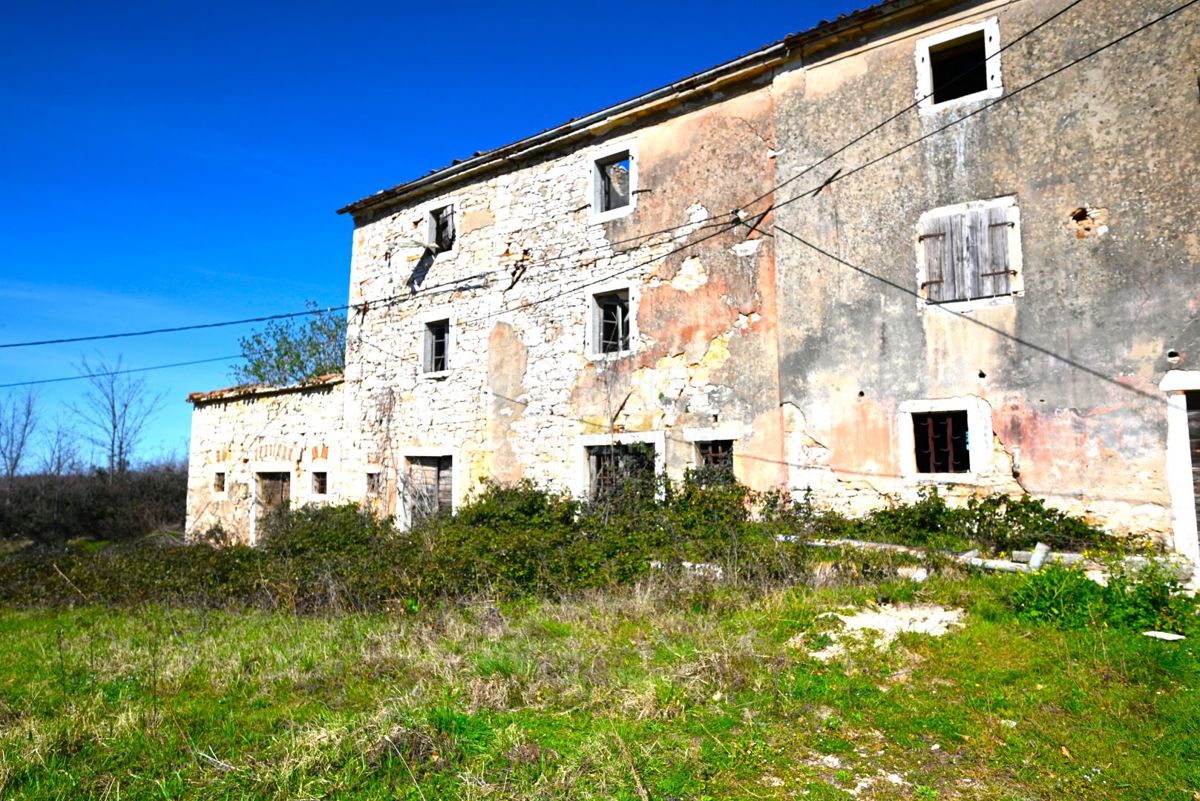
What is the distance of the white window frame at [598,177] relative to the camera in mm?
12352

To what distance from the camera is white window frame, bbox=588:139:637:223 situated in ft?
40.5

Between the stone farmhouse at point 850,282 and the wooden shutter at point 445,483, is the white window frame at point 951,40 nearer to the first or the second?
the stone farmhouse at point 850,282

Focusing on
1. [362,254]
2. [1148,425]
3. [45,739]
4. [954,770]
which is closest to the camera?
[954,770]

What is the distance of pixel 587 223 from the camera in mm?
12789

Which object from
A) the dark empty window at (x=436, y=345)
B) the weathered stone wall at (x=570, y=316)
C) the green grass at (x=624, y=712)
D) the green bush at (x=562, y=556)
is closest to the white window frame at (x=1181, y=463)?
the green bush at (x=562, y=556)

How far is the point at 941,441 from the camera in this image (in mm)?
9344

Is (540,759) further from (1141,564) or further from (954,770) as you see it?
(1141,564)

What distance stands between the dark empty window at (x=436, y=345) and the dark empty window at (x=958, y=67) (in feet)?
31.8

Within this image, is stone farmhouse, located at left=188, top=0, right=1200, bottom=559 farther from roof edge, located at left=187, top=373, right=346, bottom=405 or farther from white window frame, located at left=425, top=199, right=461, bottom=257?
roof edge, located at left=187, top=373, right=346, bottom=405

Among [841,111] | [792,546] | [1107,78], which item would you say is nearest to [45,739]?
[792,546]

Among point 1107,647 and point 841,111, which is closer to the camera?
point 1107,647

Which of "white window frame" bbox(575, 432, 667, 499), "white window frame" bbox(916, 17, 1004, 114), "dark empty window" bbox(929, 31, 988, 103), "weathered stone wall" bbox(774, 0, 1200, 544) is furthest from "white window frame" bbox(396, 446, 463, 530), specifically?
"dark empty window" bbox(929, 31, 988, 103)

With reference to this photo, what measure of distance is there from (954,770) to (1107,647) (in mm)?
2241

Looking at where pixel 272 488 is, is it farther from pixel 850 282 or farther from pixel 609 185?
pixel 850 282
